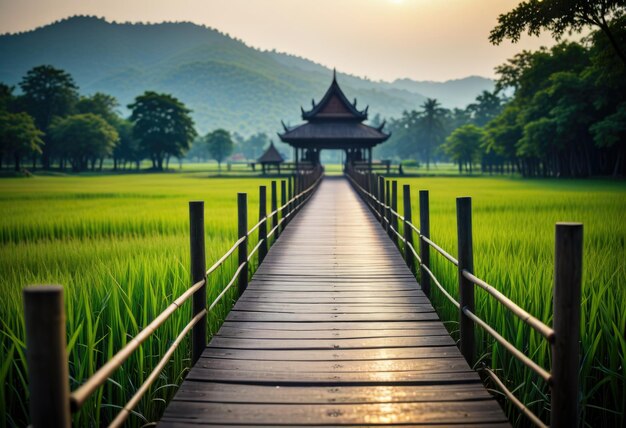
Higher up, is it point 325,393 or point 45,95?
point 45,95

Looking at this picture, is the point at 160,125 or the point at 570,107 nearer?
the point at 570,107

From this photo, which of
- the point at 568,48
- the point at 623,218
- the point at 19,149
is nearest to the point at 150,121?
the point at 19,149

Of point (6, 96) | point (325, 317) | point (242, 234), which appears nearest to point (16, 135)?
point (6, 96)

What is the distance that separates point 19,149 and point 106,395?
4933 cm

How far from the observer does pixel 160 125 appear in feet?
207

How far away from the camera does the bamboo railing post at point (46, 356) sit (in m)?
1.60

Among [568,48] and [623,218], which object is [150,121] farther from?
[623,218]

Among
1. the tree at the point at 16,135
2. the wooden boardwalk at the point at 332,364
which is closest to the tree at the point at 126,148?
the tree at the point at 16,135

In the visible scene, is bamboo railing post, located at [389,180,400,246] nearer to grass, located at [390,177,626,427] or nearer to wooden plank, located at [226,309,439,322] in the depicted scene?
grass, located at [390,177,626,427]

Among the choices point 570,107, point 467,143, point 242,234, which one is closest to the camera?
point 242,234

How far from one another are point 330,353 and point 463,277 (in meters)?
1.12

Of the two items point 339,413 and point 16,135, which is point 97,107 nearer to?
point 16,135

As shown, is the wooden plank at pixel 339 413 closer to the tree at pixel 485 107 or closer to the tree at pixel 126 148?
the tree at pixel 126 148

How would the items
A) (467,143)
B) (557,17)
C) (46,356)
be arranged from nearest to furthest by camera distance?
(46,356) → (557,17) → (467,143)
